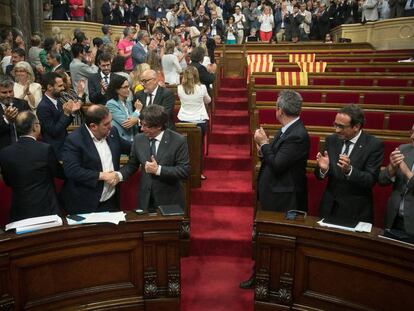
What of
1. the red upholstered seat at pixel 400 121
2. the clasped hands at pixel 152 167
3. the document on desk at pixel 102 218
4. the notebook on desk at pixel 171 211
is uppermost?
the red upholstered seat at pixel 400 121

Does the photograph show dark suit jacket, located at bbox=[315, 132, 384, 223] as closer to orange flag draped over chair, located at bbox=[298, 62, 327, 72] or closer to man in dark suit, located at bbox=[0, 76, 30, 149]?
man in dark suit, located at bbox=[0, 76, 30, 149]

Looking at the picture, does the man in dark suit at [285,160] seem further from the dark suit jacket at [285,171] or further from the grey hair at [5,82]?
the grey hair at [5,82]

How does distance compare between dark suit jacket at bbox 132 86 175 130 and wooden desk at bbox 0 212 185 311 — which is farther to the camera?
dark suit jacket at bbox 132 86 175 130

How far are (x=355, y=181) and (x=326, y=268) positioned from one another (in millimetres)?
494

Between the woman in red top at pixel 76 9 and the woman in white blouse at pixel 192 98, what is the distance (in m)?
7.69

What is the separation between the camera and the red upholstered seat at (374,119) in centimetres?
388

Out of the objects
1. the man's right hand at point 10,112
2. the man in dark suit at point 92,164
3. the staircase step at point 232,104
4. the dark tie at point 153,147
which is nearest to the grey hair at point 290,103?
the dark tie at point 153,147

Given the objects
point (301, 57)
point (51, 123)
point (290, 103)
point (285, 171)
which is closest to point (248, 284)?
point (285, 171)

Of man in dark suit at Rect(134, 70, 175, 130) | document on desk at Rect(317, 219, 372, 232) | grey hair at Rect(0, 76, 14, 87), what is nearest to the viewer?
document on desk at Rect(317, 219, 372, 232)

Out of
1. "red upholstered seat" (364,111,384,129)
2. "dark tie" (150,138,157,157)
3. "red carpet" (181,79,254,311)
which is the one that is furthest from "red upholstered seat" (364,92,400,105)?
"dark tie" (150,138,157,157)

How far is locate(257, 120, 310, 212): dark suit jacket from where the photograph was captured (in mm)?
2357

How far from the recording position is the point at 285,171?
8.04ft

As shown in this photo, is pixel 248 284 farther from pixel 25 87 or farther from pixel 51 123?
pixel 25 87

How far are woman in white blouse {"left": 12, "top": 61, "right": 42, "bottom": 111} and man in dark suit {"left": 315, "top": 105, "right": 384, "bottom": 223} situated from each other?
2512 millimetres
